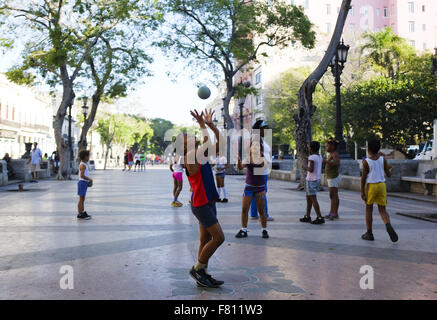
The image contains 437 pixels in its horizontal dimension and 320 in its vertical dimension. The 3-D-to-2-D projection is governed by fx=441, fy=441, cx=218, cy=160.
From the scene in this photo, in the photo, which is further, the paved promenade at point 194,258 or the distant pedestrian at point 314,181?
the distant pedestrian at point 314,181

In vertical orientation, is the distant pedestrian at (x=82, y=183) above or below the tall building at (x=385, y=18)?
below

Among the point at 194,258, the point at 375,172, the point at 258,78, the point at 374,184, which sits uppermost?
the point at 258,78

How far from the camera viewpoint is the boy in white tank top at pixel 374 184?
6.55 m

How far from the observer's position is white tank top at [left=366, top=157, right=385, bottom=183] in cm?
662

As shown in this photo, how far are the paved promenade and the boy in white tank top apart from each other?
0.38m

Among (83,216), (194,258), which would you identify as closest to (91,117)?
(83,216)

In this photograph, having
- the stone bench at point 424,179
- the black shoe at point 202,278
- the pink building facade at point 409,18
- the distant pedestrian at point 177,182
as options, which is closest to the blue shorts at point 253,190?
the black shoe at point 202,278

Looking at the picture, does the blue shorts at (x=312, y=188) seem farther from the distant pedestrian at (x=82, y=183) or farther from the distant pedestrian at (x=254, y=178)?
the distant pedestrian at (x=82, y=183)

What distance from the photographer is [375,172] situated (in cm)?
663

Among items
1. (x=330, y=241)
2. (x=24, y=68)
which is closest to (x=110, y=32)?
(x=24, y=68)

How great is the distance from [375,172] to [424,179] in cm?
739

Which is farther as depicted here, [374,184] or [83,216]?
[83,216]

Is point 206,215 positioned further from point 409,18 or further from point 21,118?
point 409,18

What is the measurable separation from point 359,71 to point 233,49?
1880 cm
